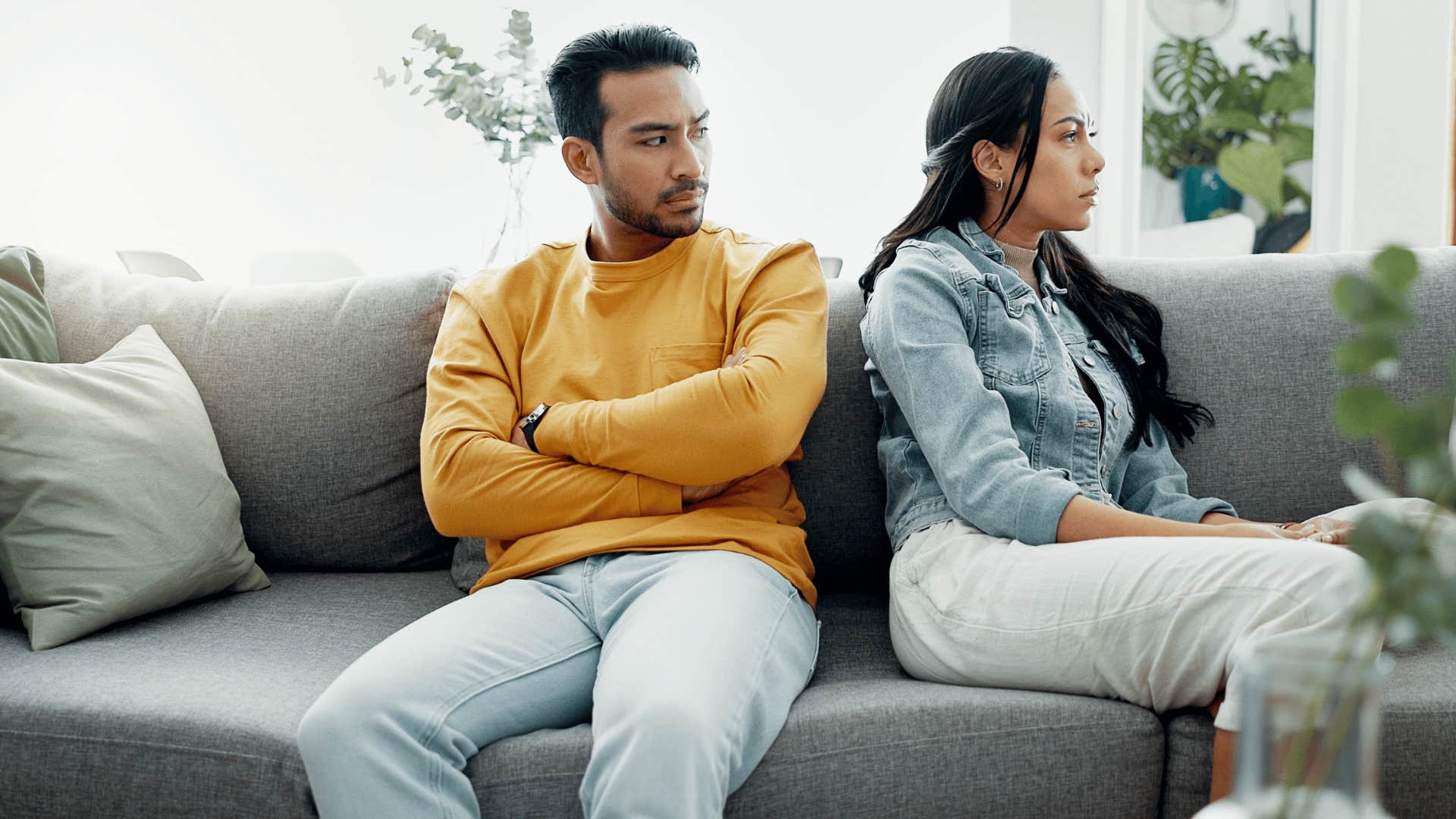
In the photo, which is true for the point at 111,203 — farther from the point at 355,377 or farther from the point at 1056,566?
the point at 1056,566

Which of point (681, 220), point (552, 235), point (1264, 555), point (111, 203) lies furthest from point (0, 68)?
point (1264, 555)

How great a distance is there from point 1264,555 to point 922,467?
18.5 inches

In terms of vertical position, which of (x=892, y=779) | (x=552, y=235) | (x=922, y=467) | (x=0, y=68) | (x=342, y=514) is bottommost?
(x=892, y=779)

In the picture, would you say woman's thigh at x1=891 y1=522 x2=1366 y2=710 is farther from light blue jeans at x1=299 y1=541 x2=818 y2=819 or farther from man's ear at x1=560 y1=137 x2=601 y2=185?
man's ear at x1=560 y1=137 x2=601 y2=185

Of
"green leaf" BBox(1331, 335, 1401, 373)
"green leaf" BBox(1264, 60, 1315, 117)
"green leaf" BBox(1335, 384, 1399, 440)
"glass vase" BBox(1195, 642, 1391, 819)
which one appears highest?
"green leaf" BBox(1264, 60, 1315, 117)

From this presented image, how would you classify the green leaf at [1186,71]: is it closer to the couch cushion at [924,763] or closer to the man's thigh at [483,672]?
the couch cushion at [924,763]

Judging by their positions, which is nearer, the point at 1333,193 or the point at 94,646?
the point at 94,646

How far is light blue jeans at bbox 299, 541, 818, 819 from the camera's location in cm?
108

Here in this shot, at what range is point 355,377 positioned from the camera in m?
1.79

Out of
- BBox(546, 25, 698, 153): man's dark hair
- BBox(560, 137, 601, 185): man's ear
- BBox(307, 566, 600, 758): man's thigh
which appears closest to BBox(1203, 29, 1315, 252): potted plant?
BBox(546, 25, 698, 153): man's dark hair

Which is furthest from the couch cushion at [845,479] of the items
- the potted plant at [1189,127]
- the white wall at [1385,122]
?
the white wall at [1385,122]

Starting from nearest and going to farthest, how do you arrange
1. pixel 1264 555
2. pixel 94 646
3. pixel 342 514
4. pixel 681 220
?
pixel 1264 555
pixel 94 646
pixel 681 220
pixel 342 514

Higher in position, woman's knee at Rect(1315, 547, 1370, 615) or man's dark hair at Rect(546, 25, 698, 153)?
man's dark hair at Rect(546, 25, 698, 153)

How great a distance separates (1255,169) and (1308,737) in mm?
2895
